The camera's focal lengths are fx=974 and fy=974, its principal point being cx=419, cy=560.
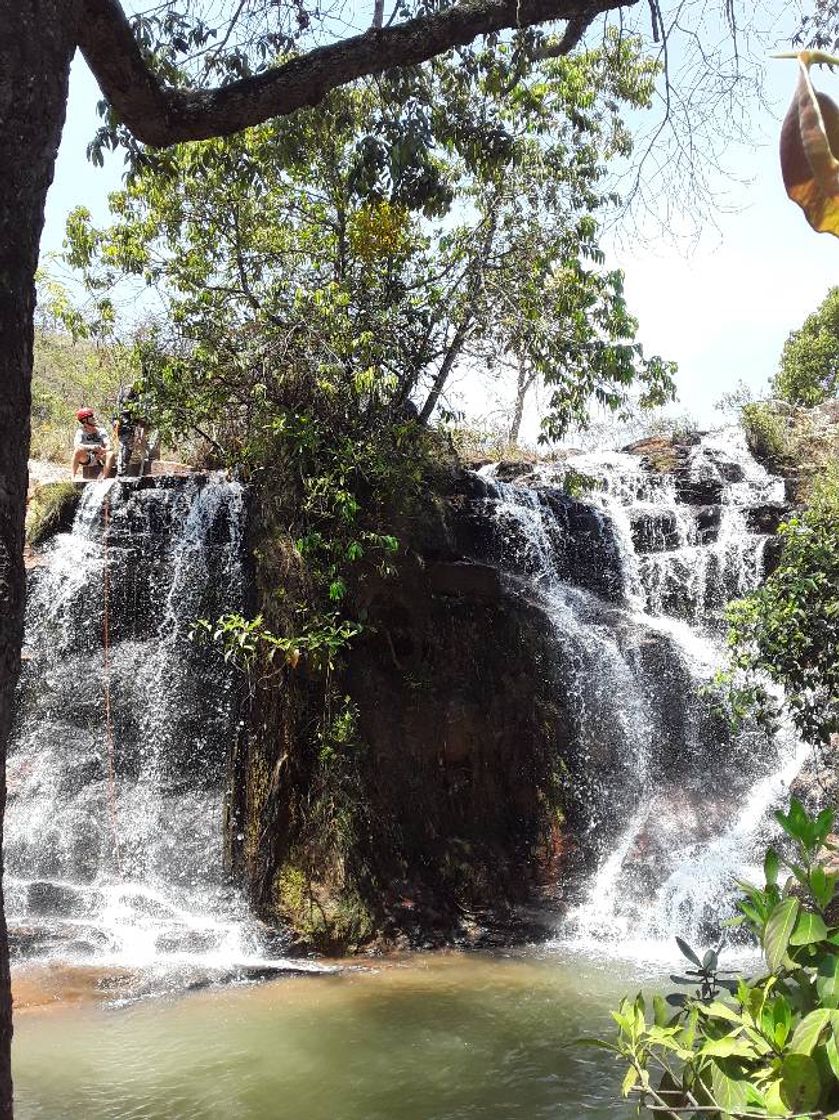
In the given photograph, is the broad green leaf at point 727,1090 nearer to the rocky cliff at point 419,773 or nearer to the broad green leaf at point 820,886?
the broad green leaf at point 820,886

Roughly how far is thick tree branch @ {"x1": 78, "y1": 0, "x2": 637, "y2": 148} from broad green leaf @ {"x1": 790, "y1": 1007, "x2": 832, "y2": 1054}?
3.55 meters

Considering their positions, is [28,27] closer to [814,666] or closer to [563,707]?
[814,666]

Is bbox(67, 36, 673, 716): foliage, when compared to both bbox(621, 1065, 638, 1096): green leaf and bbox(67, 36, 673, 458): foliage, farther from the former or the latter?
bbox(621, 1065, 638, 1096): green leaf

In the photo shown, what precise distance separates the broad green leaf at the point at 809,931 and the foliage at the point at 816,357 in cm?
2569

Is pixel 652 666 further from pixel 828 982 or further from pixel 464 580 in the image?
pixel 828 982

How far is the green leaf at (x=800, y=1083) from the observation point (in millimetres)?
1880

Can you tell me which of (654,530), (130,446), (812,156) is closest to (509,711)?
(654,530)

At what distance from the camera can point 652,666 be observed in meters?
10.3

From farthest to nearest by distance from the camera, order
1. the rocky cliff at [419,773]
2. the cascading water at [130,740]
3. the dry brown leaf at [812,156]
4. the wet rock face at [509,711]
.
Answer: the wet rock face at [509,711] → the rocky cliff at [419,773] → the cascading water at [130,740] → the dry brown leaf at [812,156]

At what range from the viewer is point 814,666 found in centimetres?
732

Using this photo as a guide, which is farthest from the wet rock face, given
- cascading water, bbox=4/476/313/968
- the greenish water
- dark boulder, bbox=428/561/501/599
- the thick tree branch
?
the thick tree branch

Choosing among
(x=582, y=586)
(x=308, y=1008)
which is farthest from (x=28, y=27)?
(x=582, y=586)

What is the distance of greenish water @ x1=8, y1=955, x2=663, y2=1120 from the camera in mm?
4656

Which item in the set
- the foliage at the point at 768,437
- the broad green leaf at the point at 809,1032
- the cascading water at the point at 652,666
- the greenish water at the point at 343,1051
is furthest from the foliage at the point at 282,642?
the foliage at the point at 768,437
